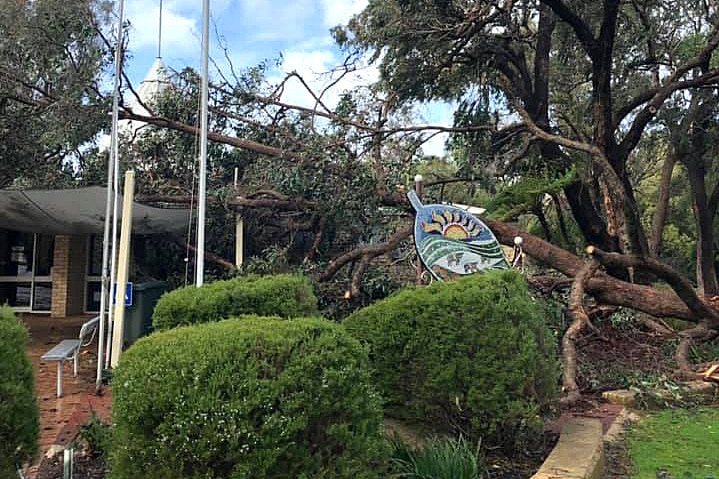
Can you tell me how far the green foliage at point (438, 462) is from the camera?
156 inches

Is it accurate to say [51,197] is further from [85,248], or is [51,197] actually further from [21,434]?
[21,434]

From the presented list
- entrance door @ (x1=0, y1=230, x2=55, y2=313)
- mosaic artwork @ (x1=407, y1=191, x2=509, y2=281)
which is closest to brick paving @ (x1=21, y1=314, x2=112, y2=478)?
mosaic artwork @ (x1=407, y1=191, x2=509, y2=281)

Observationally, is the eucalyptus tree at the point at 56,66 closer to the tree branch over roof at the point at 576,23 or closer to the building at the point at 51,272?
the building at the point at 51,272

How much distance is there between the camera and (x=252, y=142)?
1129 centimetres

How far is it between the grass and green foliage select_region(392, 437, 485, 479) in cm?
133

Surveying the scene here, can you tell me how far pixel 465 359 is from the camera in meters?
4.51

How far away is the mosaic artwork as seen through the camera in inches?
284

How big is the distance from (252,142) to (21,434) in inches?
334

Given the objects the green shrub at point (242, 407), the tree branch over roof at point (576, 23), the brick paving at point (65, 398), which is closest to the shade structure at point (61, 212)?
the brick paving at point (65, 398)

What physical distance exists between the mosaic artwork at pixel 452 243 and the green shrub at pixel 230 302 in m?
2.33

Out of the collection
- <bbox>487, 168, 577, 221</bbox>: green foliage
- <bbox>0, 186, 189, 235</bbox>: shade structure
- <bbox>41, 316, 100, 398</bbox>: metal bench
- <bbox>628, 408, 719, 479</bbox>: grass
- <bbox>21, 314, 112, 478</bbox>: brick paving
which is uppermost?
<bbox>487, 168, 577, 221</bbox>: green foliage

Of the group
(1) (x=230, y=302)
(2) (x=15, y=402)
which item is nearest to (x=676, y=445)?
(1) (x=230, y=302)

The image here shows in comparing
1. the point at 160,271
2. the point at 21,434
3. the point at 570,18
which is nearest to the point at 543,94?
the point at 570,18

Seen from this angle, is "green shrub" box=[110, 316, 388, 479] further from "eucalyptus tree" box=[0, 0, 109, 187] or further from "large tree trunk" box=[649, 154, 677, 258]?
"large tree trunk" box=[649, 154, 677, 258]
